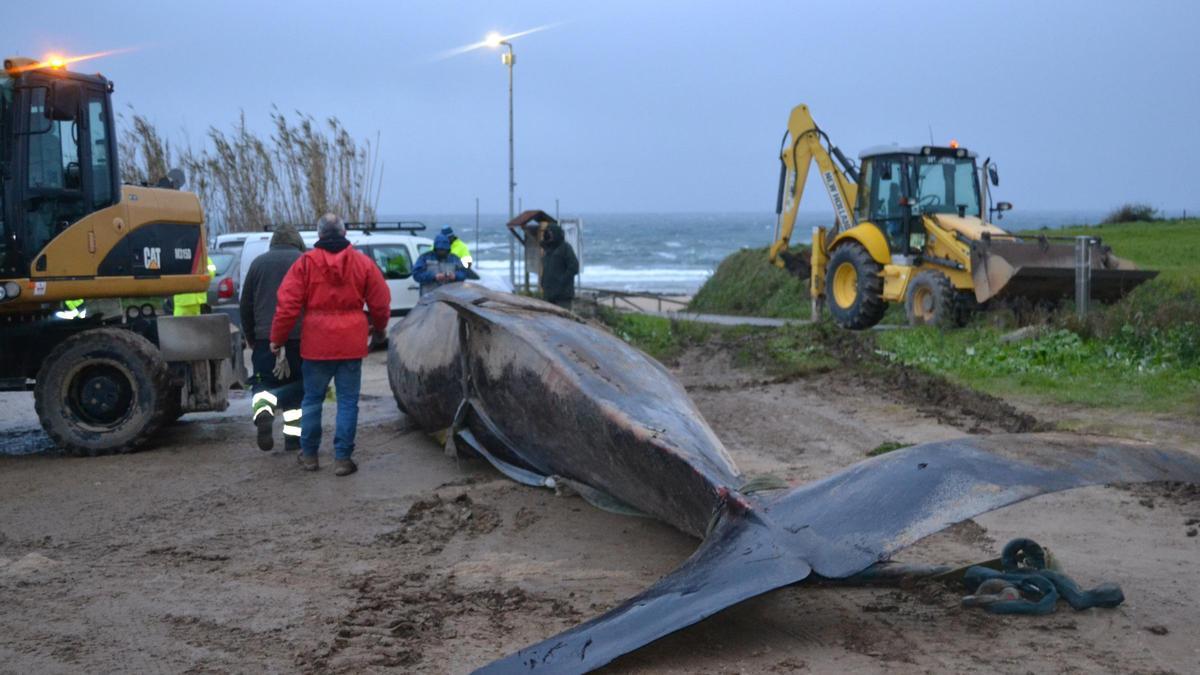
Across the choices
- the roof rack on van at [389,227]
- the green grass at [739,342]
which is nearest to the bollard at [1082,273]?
the green grass at [739,342]

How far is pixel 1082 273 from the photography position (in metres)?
15.3

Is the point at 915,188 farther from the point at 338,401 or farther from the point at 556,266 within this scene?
the point at 338,401

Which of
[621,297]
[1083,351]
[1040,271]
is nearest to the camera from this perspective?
[1083,351]

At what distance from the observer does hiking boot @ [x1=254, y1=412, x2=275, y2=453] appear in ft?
29.1

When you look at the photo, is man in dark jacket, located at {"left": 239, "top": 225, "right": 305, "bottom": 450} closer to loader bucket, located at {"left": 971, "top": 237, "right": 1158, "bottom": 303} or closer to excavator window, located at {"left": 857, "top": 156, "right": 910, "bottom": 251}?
loader bucket, located at {"left": 971, "top": 237, "right": 1158, "bottom": 303}

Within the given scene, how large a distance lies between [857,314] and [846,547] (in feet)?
47.6

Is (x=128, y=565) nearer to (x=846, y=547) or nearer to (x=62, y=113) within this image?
(x=846, y=547)

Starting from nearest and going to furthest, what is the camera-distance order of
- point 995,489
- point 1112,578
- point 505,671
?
point 505,671
point 995,489
point 1112,578

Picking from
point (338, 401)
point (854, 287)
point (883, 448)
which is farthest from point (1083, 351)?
point (338, 401)

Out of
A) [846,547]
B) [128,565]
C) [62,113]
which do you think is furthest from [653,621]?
[62,113]

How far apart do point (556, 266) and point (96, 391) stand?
21.5 feet

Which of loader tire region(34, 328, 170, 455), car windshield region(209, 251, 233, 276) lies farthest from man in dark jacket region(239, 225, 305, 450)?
car windshield region(209, 251, 233, 276)

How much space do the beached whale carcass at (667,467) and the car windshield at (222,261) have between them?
9.93 meters

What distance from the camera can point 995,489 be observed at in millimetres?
4293
